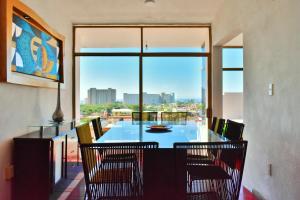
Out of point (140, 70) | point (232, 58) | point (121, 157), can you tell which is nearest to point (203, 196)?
point (121, 157)

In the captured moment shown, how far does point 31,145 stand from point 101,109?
258cm

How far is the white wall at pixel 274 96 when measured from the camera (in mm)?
2068

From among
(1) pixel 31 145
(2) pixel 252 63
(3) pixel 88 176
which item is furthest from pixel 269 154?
(1) pixel 31 145

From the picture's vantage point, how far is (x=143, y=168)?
1978mm

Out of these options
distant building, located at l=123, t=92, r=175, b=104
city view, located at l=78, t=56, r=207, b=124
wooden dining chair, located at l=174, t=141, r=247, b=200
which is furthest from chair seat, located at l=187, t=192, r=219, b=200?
distant building, located at l=123, t=92, r=175, b=104

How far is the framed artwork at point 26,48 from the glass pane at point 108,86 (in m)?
1.40

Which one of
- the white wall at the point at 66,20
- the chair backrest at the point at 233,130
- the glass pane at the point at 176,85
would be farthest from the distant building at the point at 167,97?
the chair backrest at the point at 233,130

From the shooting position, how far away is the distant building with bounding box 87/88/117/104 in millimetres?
5086

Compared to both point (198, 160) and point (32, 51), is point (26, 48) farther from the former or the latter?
point (198, 160)

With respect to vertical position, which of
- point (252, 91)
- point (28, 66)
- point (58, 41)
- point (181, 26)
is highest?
point (181, 26)

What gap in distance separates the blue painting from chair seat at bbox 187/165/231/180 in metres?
2.05

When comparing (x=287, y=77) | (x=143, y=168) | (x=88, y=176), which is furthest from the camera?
(x=287, y=77)

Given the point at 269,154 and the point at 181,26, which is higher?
the point at 181,26

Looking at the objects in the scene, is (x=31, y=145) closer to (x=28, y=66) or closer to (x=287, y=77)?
(x=28, y=66)
